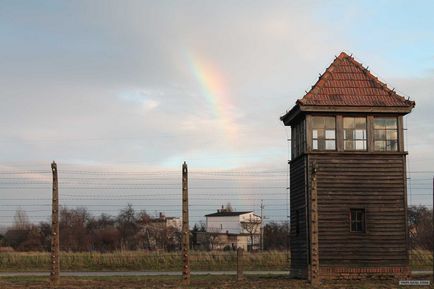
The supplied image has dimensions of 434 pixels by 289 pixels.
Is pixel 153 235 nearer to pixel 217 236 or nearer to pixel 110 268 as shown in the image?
pixel 217 236

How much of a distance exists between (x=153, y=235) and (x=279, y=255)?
188 feet

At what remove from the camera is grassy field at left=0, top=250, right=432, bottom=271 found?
42438 millimetres

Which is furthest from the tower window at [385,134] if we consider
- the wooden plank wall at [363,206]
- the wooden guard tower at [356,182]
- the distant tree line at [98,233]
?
the distant tree line at [98,233]

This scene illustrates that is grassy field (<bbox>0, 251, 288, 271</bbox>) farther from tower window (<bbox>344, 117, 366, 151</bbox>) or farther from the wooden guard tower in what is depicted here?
tower window (<bbox>344, 117, 366, 151</bbox>)

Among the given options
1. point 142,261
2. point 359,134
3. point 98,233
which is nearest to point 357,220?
point 359,134

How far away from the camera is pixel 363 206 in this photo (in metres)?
28.0

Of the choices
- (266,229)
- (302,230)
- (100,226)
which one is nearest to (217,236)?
(266,229)

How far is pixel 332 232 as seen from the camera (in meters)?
27.8

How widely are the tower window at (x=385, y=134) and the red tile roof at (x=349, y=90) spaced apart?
76cm

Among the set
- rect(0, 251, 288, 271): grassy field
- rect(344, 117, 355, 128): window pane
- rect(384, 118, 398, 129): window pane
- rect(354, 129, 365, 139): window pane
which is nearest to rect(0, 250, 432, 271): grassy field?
rect(0, 251, 288, 271): grassy field

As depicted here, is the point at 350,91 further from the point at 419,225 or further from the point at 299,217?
the point at 419,225

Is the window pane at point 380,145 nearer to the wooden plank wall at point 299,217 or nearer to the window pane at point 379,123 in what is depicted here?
the window pane at point 379,123

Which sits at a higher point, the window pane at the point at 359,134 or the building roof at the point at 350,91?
the building roof at the point at 350,91

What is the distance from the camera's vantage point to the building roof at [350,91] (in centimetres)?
2803
